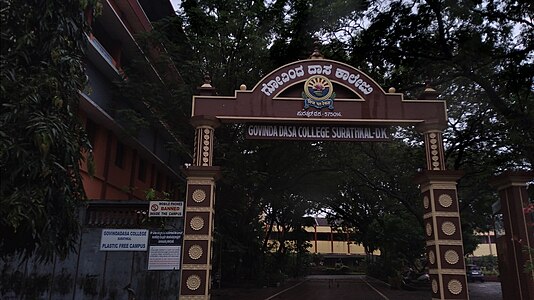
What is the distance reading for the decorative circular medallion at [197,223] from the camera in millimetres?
8852

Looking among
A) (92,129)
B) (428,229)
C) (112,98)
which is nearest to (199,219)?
(428,229)

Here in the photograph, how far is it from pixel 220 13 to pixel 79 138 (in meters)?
10.1

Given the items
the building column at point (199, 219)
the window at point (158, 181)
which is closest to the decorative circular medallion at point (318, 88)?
the building column at point (199, 219)

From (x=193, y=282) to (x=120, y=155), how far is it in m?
11.7

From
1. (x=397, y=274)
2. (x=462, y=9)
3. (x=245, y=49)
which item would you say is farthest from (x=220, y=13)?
(x=397, y=274)

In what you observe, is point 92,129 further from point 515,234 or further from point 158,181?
point 515,234

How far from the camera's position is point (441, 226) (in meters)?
8.88

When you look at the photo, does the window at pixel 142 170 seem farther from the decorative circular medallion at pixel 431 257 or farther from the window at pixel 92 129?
the decorative circular medallion at pixel 431 257

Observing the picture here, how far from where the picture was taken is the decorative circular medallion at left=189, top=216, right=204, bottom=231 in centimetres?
885

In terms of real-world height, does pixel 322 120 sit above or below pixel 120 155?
below

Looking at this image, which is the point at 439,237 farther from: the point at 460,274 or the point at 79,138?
the point at 79,138

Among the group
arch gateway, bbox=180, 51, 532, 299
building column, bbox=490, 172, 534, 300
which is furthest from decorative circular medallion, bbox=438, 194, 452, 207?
building column, bbox=490, 172, 534, 300

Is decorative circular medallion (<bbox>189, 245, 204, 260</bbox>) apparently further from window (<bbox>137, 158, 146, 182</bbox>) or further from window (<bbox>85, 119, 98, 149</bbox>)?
window (<bbox>137, 158, 146, 182</bbox>)

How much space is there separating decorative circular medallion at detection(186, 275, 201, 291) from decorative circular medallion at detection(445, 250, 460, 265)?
499 cm
